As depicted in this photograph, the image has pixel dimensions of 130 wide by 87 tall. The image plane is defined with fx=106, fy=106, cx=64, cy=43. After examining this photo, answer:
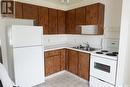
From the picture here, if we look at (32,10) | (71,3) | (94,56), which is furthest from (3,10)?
(94,56)

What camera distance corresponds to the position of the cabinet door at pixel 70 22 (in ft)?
11.7

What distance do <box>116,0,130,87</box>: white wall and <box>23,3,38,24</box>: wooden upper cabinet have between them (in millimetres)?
2212

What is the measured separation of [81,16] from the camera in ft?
10.7

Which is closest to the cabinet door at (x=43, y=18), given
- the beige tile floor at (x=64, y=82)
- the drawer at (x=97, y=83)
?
the beige tile floor at (x=64, y=82)

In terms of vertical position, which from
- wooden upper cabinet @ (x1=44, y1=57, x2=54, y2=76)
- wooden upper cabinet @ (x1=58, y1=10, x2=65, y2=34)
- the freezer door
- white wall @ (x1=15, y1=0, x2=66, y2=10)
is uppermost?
white wall @ (x1=15, y1=0, x2=66, y2=10)

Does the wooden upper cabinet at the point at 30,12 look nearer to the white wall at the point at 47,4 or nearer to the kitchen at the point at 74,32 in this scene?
the kitchen at the point at 74,32

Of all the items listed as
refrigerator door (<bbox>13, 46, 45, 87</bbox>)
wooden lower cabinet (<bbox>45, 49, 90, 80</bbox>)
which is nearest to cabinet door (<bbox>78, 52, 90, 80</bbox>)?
wooden lower cabinet (<bbox>45, 49, 90, 80</bbox>)

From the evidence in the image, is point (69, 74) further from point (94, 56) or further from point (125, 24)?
point (125, 24)

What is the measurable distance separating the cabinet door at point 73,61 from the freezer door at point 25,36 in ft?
3.63

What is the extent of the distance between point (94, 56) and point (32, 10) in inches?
82.1

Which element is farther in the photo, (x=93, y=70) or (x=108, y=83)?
(x=93, y=70)

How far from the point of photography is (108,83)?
92.3 inches

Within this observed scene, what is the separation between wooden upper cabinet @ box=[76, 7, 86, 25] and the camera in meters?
3.18

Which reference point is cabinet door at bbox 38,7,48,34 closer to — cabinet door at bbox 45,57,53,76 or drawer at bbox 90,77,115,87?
cabinet door at bbox 45,57,53,76
